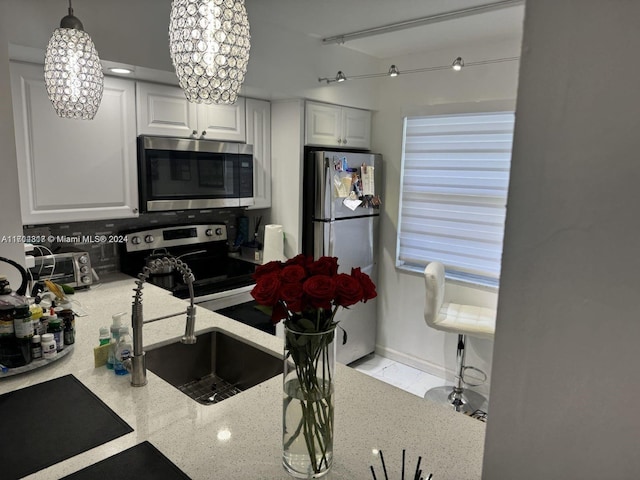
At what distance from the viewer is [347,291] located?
90 cm

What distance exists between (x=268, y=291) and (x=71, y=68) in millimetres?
1173

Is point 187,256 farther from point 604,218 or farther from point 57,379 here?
point 604,218

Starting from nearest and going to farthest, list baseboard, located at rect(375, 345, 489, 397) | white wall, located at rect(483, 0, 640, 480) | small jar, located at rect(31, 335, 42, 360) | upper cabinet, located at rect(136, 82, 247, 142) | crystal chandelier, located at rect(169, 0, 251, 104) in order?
1. white wall, located at rect(483, 0, 640, 480)
2. crystal chandelier, located at rect(169, 0, 251, 104)
3. small jar, located at rect(31, 335, 42, 360)
4. upper cabinet, located at rect(136, 82, 247, 142)
5. baseboard, located at rect(375, 345, 489, 397)

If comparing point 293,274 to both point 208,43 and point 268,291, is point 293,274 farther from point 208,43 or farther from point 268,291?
point 208,43

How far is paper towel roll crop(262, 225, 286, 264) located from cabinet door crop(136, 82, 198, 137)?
0.85 m

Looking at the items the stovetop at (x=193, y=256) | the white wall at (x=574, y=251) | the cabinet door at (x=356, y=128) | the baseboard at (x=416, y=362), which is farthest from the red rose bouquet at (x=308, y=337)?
the baseboard at (x=416, y=362)

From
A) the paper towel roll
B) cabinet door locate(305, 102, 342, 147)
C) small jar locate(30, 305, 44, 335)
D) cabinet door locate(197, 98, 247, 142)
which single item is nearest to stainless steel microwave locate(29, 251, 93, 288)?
small jar locate(30, 305, 44, 335)

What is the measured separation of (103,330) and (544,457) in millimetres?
1488

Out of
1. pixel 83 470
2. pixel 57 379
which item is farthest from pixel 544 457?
pixel 57 379

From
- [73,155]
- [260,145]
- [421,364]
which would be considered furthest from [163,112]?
[421,364]

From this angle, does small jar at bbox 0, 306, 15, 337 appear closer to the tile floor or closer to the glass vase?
the glass vase

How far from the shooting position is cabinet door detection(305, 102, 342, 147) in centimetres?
303

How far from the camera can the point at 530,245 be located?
467mm

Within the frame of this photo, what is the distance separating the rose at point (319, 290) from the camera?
87 cm
